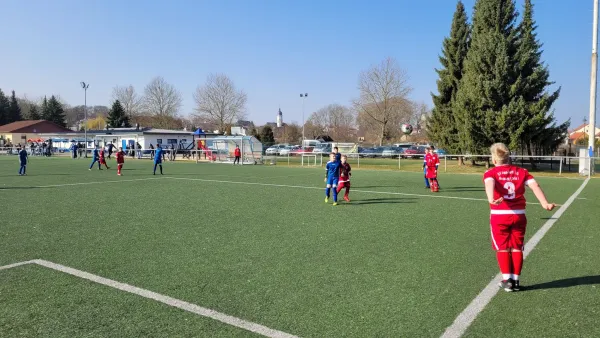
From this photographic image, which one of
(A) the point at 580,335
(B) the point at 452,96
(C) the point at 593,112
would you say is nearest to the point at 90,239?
(A) the point at 580,335

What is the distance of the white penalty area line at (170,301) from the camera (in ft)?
11.9

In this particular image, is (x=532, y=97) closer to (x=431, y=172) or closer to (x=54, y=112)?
(x=431, y=172)

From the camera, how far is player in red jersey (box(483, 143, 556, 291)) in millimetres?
4598

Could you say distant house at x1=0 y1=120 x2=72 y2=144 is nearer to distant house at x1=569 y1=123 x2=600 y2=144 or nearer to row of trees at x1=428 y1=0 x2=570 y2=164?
row of trees at x1=428 y1=0 x2=570 y2=164

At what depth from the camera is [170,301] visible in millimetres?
4270

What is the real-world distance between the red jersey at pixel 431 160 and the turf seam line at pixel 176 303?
40.4 ft

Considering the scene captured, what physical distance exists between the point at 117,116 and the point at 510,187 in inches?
3343

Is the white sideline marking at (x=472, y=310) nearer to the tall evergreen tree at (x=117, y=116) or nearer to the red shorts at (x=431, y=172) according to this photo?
the red shorts at (x=431, y=172)

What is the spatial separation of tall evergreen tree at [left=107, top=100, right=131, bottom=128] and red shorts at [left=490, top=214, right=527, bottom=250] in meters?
84.3

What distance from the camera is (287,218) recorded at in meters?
9.22

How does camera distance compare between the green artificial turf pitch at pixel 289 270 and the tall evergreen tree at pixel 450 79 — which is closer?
the green artificial turf pitch at pixel 289 270

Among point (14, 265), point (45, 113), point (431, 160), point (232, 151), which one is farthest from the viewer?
point (45, 113)

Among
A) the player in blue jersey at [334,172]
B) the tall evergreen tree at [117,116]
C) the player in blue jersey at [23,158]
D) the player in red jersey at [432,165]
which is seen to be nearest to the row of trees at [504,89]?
the player in red jersey at [432,165]

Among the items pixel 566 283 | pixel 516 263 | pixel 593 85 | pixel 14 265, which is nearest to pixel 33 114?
pixel 593 85
